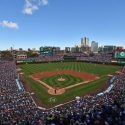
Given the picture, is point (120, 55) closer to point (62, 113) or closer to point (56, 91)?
point (56, 91)

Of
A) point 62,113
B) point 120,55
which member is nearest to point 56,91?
point 62,113

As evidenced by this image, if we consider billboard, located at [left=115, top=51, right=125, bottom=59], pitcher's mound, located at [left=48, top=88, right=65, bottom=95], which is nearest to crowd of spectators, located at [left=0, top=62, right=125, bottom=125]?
pitcher's mound, located at [left=48, top=88, right=65, bottom=95]

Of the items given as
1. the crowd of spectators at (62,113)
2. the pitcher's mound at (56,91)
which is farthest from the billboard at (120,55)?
the crowd of spectators at (62,113)

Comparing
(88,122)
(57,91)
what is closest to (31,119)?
(88,122)

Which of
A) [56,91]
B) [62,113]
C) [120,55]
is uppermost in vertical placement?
[120,55]

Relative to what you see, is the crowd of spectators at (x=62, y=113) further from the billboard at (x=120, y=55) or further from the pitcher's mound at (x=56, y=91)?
the billboard at (x=120, y=55)

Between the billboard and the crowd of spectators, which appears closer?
the crowd of spectators

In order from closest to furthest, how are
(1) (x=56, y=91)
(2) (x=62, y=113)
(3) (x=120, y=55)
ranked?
(2) (x=62, y=113) < (1) (x=56, y=91) < (3) (x=120, y=55)

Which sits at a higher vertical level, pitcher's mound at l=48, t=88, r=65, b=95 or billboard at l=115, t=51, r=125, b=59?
billboard at l=115, t=51, r=125, b=59

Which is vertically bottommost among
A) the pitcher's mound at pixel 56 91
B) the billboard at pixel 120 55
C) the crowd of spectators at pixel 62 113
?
the pitcher's mound at pixel 56 91

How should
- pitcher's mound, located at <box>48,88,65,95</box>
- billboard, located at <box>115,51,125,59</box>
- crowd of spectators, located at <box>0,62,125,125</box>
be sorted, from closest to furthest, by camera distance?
crowd of spectators, located at <box>0,62,125,125</box>
pitcher's mound, located at <box>48,88,65,95</box>
billboard, located at <box>115,51,125,59</box>

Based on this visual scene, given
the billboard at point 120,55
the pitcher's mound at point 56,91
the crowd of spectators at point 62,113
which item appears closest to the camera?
the crowd of spectators at point 62,113

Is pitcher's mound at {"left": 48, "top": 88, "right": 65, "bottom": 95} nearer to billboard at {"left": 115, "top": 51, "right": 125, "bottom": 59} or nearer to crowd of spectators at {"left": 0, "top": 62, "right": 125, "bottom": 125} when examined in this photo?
crowd of spectators at {"left": 0, "top": 62, "right": 125, "bottom": 125}
